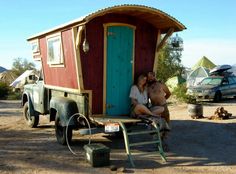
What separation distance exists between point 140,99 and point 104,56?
131 cm

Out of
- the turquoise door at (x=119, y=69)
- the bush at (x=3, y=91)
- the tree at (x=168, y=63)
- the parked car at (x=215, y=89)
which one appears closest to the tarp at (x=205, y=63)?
the tree at (x=168, y=63)

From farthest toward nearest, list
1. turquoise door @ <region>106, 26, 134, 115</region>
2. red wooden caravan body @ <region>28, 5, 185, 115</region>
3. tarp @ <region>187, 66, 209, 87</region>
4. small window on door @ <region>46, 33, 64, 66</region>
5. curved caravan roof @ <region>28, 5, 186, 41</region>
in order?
tarp @ <region>187, 66, 209, 87</region>, small window on door @ <region>46, 33, 64, 66</region>, turquoise door @ <region>106, 26, 134, 115</region>, red wooden caravan body @ <region>28, 5, 185, 115</region>, curved caravan roof @ <region>28, 5, 186, 41</region>

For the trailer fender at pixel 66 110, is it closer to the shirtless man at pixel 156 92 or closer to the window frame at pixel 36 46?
the shirtless man at pixel 156 92

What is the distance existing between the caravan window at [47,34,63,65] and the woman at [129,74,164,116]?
1.97 metres

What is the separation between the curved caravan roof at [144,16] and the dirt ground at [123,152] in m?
2.86

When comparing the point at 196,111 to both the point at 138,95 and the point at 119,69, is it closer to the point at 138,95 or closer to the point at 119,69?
the point at 138,95

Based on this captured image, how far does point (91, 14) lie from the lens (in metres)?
8.07

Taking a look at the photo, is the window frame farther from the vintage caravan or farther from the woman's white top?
the woman's white top

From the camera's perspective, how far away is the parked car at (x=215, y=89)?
22.4m

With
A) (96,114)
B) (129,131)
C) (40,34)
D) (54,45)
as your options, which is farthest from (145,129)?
(40,34)

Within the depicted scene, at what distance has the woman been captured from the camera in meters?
9.00

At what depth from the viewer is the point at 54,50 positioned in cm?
1028

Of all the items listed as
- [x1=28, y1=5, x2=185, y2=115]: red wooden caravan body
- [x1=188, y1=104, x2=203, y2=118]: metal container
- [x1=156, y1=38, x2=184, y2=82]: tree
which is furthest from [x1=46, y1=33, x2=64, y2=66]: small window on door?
[x1=156, y1=38, x2=184, y2=82]: tree

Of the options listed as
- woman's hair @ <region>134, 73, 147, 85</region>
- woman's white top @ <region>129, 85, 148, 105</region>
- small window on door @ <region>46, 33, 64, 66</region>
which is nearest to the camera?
woman's white top @ <region>129, 85, 148, 105</region>
